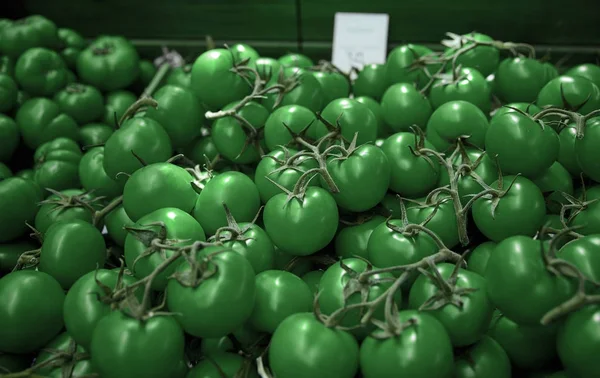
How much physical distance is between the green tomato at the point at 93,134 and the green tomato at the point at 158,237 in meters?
0.60

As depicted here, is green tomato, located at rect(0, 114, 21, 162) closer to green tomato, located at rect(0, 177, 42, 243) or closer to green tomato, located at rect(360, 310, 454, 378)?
green tomato, located at rect(0, 177, 42, 243)

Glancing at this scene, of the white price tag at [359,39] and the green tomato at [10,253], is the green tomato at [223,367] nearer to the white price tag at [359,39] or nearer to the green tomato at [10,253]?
the green tomato at [10,253]

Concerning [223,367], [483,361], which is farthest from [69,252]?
[483,361]

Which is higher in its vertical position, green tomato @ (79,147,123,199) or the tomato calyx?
the tomato calyx

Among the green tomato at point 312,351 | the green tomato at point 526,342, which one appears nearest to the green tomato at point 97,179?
the green tomato at point 312,351

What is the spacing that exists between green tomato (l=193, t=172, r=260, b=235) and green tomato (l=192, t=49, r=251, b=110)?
0.25 m

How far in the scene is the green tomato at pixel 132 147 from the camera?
3.29ft

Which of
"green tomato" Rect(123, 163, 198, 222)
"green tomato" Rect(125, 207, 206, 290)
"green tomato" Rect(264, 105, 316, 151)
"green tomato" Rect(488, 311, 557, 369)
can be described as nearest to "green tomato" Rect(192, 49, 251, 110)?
"green tomato" Rect(264, 105, 316, 151)

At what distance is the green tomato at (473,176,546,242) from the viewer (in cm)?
83

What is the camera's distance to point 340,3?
1593 mm

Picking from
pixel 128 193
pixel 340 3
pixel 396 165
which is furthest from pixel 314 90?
pixel 340 3

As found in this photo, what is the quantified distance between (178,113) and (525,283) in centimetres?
→ 74

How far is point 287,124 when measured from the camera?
3.33 feet

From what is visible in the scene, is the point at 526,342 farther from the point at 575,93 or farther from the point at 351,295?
the point at 575,93
